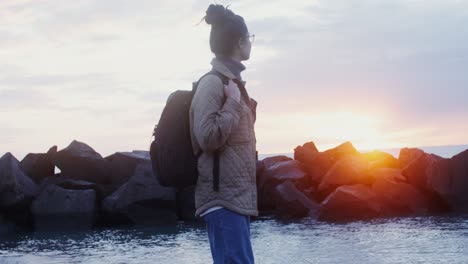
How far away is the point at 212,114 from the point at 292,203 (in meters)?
10.1

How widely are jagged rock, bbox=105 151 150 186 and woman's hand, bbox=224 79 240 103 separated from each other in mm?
12134

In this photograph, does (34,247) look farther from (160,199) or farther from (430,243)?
(430,243)

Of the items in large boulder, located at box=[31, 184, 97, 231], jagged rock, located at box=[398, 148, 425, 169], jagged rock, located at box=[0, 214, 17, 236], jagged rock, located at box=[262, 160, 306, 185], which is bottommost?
jagged rock, located at box=[0, 214, 17, 236]

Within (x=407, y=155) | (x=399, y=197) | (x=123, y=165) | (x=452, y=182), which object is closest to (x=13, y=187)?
(x=123, y=165)

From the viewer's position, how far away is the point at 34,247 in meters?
10.3

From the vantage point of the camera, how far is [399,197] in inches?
492

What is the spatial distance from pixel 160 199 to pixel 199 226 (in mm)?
1347

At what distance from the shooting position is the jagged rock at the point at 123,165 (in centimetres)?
1514

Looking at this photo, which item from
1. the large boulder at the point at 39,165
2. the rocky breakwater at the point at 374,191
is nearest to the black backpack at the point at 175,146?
the rocky breakwater at the point at 374,191

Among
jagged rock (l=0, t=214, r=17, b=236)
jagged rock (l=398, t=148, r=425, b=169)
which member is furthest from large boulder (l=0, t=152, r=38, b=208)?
jagged rock (l=398, t=148, r=425, b=169)

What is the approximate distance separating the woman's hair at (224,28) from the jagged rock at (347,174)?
34.5 feet

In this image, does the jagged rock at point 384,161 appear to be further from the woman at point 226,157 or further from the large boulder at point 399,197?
the woman at point 226,157

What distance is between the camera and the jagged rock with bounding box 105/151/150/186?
49.7ft

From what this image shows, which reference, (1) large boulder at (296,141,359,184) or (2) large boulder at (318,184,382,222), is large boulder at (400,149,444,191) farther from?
(1) large boulder at (296,141,359,184)
